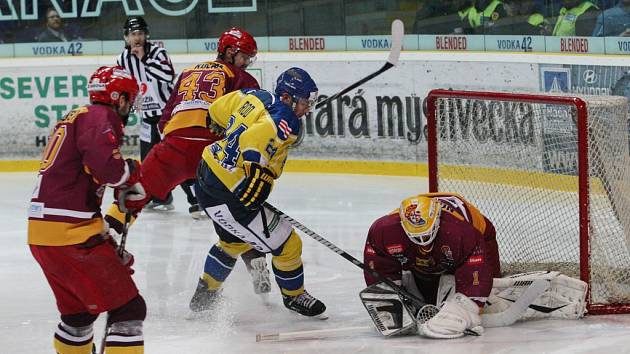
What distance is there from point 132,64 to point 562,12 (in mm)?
2478

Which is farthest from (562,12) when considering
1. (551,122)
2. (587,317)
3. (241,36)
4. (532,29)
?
(587,317)

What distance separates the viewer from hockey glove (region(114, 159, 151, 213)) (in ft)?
12.3

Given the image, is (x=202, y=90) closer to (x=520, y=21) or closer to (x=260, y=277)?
(x=260, y=277)

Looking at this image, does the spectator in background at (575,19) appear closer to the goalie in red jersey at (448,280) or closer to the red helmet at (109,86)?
the goalie in red jersey at (448,280)

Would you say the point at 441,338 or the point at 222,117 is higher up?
the point at 222,117

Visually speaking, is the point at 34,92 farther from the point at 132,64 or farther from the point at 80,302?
the point at 80,302

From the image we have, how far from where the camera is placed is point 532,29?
7566mm

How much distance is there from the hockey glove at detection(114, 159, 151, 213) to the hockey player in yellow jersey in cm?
55

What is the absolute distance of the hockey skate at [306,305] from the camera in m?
4.78

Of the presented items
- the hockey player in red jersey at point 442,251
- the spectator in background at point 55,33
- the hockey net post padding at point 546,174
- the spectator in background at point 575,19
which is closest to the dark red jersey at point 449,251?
the hockey player in red jersey at point 442,251

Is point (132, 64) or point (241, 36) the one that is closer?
point (241, 36)

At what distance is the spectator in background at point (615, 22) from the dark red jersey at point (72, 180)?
4.04m

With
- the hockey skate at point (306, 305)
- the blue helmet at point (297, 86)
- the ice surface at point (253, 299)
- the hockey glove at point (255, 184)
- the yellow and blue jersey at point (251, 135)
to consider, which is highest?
the blue helmet at point (297, 86)

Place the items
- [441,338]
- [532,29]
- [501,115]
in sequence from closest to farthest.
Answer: [441,338] < [501,115] < [532,29]
